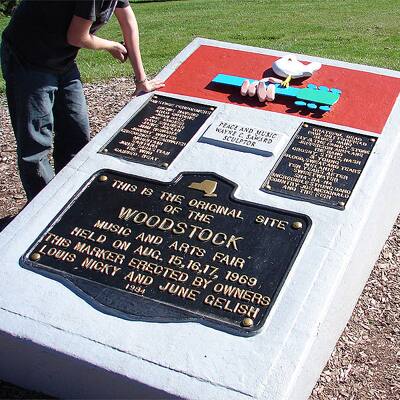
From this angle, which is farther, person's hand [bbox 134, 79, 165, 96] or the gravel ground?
person's hand [bbox 134, 79, 165, 96]

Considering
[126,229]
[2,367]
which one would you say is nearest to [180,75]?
[126,229]

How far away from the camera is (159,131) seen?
4.71 metres

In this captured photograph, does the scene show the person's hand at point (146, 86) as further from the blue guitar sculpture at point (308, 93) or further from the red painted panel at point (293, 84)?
the blue guitar sculpture at point (308, 93)

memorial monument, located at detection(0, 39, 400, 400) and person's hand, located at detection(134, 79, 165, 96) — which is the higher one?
person's hand, located at detection(134, 79, 165, 96)

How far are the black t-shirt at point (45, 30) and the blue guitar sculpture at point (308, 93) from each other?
1.09 m

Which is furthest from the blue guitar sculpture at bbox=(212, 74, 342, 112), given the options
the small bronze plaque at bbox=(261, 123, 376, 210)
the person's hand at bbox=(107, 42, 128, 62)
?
the person's hand at bbox=(107, 42, 128, 62)

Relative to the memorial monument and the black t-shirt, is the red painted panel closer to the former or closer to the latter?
the memorial monument

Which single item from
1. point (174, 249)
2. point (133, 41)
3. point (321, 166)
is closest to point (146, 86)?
point (133, 41)

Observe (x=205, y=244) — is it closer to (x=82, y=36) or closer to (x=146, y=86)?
(x=82, y=36)

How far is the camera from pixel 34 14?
167 inches

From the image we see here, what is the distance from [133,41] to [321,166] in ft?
5.34

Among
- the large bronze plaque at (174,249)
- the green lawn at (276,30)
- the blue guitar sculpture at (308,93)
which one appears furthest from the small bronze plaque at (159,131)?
the green lawn at (276,30)

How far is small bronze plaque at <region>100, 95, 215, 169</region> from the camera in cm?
451

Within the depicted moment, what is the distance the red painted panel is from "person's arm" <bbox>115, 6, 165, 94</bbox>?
6.5 inches
